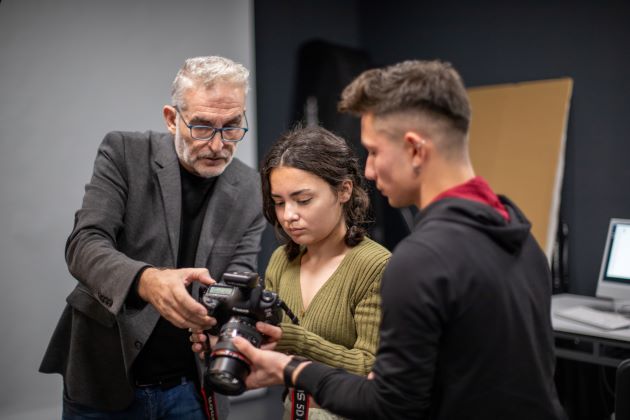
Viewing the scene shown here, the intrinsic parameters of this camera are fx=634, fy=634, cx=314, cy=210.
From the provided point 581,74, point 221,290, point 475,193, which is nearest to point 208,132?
point 221,290

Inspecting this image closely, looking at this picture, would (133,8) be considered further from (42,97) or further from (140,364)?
(140,364)

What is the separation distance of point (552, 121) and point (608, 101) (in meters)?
0.32

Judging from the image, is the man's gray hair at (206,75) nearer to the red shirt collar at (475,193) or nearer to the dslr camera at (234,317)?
the dslr camera at (234,317)

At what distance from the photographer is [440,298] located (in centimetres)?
95

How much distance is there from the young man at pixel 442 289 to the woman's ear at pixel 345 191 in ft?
1.47

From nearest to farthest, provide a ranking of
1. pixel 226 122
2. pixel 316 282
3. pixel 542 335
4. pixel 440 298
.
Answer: pixel 440 298
pixel 542 335
pixel 316 282
pixel 226 122

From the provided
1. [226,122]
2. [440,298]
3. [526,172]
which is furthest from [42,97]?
[526,172]

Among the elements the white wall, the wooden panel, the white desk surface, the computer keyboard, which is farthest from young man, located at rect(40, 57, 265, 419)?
the wooden panel

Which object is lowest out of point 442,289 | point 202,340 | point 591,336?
point 591,336

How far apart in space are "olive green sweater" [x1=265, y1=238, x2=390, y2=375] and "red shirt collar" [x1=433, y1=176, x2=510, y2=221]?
0.39m

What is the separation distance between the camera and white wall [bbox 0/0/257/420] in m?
2.71

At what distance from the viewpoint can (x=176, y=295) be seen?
4.30 ft

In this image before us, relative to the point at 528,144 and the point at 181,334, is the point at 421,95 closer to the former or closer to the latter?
the point at 181,334

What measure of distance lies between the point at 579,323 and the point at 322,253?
203cm
